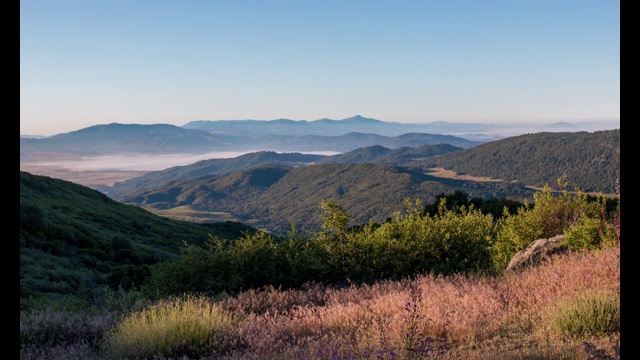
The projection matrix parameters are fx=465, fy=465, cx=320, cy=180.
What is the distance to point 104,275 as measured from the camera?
931 inches

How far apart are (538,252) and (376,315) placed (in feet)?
18.6

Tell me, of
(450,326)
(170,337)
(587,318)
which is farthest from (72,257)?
(587,318)

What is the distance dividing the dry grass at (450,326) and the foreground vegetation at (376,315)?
0.02 m

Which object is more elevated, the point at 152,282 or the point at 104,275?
the point at 152,282

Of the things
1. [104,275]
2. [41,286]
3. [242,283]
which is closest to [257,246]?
[242,283]

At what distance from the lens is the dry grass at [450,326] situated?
4.84m

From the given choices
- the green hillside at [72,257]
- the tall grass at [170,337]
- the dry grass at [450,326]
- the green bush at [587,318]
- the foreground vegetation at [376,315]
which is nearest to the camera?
the dry grass at [450,326]

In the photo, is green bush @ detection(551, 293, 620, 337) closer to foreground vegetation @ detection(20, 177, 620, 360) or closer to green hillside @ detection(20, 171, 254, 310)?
foreground vegetation @ detection(20, 177, 620, 360)

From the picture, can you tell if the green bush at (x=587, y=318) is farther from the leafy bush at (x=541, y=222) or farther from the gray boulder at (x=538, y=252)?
the leafy bush at (x=541, y=222)

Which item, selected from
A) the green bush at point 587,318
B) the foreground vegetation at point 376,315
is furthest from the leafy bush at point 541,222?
the green bush at point 587,318

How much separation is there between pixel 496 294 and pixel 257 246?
7714 mm

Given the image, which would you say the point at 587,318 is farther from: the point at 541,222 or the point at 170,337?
the point at 541,222
